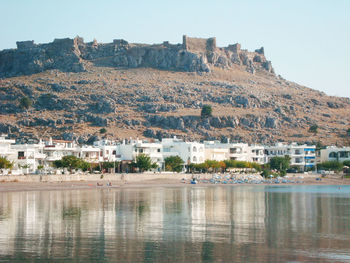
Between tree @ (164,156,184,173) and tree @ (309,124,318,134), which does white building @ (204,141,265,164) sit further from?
tree @ (309,124,318,134)

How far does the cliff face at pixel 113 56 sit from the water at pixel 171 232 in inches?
5387

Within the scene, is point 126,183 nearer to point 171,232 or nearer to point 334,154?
point 171,232

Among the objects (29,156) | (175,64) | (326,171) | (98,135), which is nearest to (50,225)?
(29,156)

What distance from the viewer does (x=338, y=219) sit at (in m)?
40.2

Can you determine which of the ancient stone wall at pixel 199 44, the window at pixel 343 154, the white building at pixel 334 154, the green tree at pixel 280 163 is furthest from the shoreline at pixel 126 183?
the ancient stone wall at pixel 199 44

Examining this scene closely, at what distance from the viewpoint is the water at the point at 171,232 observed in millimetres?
25750

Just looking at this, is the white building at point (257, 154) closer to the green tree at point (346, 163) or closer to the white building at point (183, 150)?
the green tree at point (346, 163)

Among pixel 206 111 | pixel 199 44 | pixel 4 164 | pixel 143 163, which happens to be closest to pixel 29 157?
pixel 4 164

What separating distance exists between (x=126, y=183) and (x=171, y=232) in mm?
50947

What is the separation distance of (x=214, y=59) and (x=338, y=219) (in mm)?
154413

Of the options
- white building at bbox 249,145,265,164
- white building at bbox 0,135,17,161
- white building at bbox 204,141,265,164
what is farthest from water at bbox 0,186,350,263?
white building at bbox 249,145,265,164

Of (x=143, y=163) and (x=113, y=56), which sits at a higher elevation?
(x=113, y=56)

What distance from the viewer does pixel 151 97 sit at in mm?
155875

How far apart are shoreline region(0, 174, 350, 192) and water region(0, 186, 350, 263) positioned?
60.7 feet
